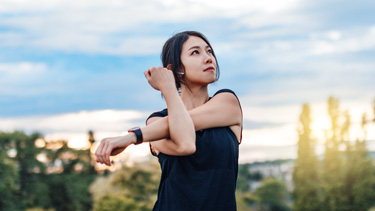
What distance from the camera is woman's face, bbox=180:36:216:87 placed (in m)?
2.68

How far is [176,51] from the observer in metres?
2.77

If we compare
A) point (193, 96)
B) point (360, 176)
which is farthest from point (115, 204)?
point (193, 96)

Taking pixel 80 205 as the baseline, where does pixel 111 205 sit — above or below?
above

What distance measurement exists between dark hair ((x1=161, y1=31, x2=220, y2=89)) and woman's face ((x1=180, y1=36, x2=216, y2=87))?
29 mm

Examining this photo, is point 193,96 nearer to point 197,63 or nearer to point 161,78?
point 197,63

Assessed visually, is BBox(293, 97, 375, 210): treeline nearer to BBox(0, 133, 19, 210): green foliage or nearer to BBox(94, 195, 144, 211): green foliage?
BBox(94, 195, 144, 211): green foliage

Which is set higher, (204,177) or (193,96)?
(193,96)

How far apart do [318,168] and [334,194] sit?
2.19 m

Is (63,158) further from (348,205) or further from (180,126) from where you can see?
(180,126)

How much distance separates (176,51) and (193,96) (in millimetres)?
302

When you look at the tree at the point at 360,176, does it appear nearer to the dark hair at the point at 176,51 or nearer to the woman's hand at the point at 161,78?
the dark hair at the point at 176,51

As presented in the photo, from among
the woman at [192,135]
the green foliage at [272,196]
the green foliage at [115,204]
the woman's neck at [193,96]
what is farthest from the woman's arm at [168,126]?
the green foliage at [272,196]

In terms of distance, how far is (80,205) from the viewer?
111 ft

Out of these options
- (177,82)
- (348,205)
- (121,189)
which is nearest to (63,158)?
(121,189)
